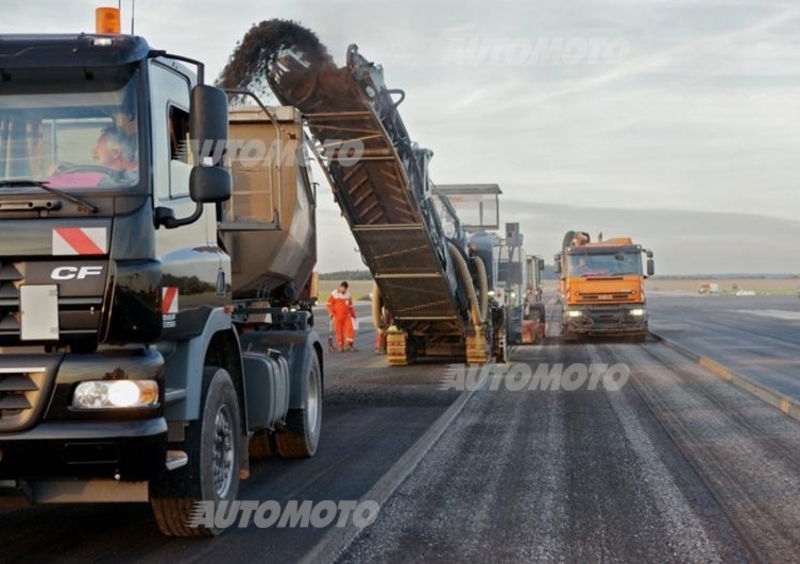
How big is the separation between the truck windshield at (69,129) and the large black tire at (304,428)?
152 inches

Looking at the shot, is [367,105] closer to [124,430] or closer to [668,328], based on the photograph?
[124,430]

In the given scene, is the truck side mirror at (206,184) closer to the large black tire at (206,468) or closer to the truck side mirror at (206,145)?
the truck side mirror at (206,145)

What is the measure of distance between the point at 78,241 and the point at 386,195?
352 inches

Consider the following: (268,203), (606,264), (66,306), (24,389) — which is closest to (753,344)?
(606,264)

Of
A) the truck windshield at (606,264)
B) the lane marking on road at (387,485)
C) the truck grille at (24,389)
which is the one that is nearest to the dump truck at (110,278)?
the truck grille at (24,389)

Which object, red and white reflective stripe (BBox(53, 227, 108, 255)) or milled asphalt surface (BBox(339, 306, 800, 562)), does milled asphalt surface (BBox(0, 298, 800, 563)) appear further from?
red and white reflective stripe (BBox(53, 227, 108, 255))

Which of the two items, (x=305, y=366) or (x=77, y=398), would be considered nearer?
(x=77, y=398)

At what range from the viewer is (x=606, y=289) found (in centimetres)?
2788

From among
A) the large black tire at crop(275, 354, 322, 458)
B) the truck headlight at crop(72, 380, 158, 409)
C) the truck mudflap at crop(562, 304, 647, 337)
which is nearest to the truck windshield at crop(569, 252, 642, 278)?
the truck mudflap at crop(562, 304, 647, 337)

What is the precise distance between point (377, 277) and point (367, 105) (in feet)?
14.4

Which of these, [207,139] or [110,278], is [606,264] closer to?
[207,139]

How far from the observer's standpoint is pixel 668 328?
111 ft

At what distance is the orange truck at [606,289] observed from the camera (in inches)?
1084

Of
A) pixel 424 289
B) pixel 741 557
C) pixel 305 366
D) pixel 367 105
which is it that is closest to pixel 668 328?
pixel 424 289
